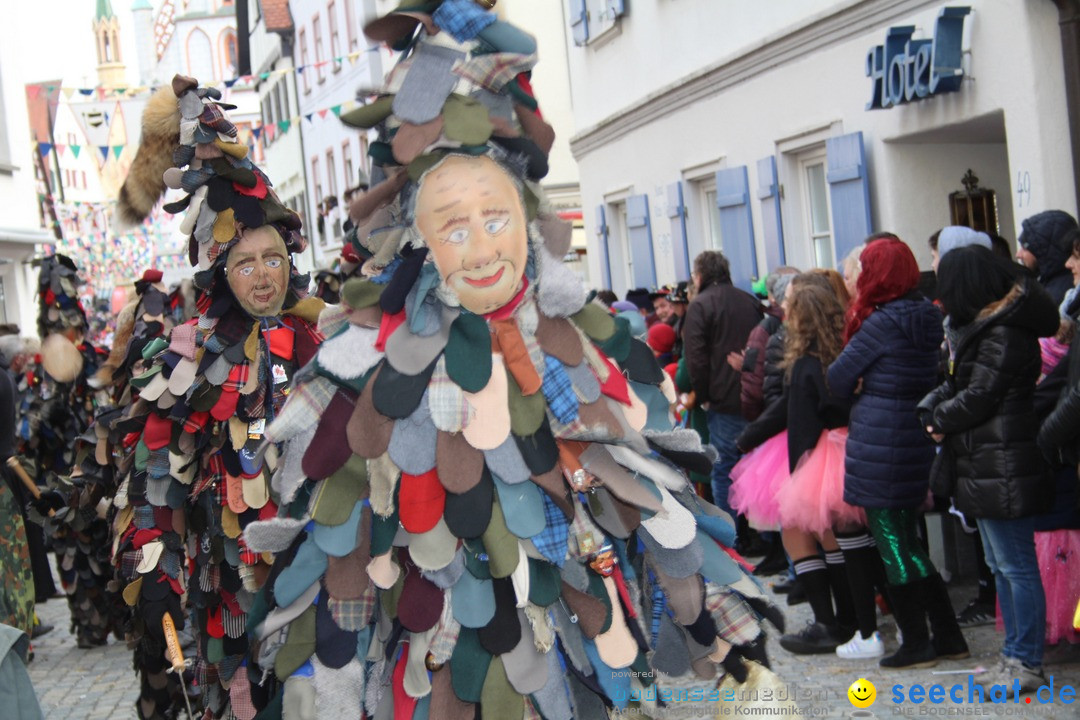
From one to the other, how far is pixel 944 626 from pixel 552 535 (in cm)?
340

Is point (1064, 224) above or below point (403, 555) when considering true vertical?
above

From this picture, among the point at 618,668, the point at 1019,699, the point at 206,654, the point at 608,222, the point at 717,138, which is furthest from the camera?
the point at 608,222

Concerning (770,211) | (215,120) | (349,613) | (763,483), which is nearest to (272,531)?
(349,613)

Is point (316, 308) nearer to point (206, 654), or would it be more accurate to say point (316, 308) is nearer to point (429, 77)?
point (206, 654)

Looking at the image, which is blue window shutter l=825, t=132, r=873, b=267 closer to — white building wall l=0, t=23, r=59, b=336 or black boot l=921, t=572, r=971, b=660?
black boot l=921, t=572, r=971, b=660

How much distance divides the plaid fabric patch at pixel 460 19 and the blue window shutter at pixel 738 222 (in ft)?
28.6

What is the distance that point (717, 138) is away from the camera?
12.3 m

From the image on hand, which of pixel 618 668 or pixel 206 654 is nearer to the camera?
pixel 618 668

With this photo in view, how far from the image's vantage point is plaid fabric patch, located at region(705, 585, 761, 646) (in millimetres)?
3180

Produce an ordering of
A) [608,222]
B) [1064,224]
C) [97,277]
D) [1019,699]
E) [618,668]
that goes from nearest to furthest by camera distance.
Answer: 1. [618,668]
2. [1019,699]
3. [1064,224]
4. [608,222]
5. [97,277]

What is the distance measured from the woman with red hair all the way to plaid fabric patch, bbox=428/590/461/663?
125 inches

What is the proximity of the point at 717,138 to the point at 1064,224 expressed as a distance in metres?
6.32

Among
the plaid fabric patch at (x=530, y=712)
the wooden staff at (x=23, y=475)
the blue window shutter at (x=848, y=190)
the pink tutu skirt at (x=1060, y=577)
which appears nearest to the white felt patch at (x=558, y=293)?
the plaid fabric patch at (x=530, y=712)

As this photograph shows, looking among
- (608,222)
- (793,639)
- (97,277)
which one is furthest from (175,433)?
(97,277)
